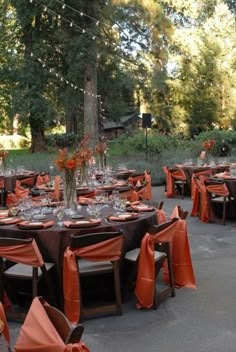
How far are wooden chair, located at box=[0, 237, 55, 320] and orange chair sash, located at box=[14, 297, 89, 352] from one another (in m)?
2.04

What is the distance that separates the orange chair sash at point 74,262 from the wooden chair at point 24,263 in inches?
8.9

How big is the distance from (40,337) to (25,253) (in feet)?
7.60

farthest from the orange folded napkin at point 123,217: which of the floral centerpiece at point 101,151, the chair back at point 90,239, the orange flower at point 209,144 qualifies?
the orange flower at point 209,144

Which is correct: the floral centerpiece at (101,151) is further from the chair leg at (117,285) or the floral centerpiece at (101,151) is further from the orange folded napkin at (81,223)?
the chair leg at (117,285)

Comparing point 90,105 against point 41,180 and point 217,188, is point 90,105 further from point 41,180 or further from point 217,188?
point 217,188

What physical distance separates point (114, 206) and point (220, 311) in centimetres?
187

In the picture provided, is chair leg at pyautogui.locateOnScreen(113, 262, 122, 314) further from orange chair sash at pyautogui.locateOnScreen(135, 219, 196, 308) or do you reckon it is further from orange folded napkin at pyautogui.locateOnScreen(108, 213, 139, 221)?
orange folded napkin at pyautogui.locateOnScreen(108, 213, 139, 221)

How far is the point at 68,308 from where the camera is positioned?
4.52m

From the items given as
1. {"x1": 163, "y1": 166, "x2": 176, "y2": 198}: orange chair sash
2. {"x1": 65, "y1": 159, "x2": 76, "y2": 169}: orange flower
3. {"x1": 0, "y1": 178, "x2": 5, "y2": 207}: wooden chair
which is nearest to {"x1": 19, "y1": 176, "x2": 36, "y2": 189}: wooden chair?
{"x1": 0, "y1": 178, "x2": 5, "y2": 207}: wooden chair

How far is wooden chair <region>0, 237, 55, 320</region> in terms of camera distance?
14.4 feet

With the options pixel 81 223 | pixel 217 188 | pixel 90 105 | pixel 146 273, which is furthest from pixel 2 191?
pixel 90 105

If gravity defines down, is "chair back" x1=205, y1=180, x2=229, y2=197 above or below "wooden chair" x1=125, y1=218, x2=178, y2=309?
above

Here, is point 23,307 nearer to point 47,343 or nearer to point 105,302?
point 105,302

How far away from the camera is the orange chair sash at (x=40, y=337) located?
2039 mm
